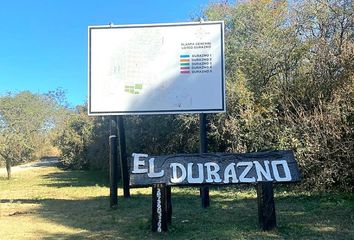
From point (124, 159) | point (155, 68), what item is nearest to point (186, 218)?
point (155, 68)

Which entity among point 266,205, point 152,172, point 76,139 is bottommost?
point 266,205

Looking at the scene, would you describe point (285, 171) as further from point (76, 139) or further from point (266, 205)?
point (76, 139)

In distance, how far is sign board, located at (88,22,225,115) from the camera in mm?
10914

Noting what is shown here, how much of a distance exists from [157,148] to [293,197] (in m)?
7.46

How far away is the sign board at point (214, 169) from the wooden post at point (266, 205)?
0.56ft

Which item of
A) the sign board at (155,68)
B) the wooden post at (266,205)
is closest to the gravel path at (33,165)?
the sign board at (155,68)

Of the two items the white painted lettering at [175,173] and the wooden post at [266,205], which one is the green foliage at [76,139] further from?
the wooden post at [266,205]

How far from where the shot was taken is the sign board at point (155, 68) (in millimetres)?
10914

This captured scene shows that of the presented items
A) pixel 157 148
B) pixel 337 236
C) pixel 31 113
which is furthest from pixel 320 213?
pixel 31 113

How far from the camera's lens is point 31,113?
3356cm

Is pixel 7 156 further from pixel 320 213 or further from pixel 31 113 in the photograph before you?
pixel 320 213

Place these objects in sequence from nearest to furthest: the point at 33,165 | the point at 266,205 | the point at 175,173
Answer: the point at 266,205, the point at 175,173, the point at 33,165

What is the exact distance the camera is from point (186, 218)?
9.09m

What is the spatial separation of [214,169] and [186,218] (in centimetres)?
170
